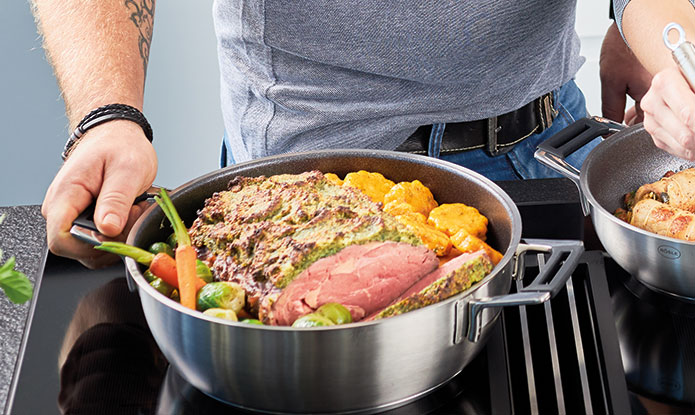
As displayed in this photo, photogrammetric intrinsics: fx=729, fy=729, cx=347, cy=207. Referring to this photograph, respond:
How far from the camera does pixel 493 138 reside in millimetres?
1592

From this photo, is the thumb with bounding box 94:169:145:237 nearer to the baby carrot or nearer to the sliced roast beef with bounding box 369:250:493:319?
the baby carrot

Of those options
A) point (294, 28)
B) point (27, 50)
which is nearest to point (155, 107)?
point (27, 50)

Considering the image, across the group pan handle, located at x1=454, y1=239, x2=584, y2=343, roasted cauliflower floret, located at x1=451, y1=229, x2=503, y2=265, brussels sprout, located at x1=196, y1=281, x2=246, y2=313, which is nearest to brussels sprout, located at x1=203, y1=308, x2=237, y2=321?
brussels sprout, located at x1=196, y1=281, x2=246, y2=313

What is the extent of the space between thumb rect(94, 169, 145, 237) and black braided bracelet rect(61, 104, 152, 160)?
0.55 feet

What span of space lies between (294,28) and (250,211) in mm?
548

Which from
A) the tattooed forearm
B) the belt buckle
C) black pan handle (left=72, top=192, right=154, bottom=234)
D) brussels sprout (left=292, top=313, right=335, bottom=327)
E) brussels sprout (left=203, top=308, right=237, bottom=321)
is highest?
the tattooed forearm

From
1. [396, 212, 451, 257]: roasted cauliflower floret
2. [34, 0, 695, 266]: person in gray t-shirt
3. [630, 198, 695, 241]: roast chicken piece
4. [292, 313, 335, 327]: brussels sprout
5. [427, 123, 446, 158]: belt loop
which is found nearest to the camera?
[292, 313, 335, 327]: brussels sprout

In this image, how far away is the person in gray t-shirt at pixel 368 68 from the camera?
57.1 inches

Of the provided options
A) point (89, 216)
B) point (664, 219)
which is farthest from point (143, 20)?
point (664, 219)

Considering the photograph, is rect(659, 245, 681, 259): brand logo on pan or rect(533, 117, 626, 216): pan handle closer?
rect(659, 245, 681, 259): brand logo on pan

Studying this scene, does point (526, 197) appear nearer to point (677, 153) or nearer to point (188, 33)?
point (677, 153)

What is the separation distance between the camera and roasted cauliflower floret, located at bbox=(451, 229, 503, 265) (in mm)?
1072

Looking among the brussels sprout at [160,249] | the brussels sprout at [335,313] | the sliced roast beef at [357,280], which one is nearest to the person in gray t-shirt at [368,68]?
the brussels sprout at [160,249]

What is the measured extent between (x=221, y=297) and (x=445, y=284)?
0.92ft
